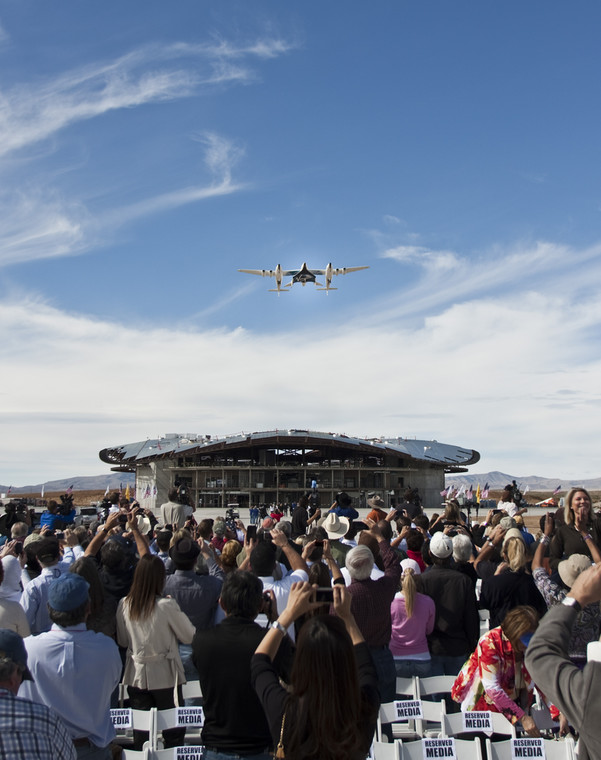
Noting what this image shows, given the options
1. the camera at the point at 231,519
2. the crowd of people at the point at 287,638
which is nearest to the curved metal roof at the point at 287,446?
the camera at the point at 231,519

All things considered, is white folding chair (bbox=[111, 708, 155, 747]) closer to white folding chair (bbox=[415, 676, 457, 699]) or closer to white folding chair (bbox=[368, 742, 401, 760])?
white folding chair (bbox=[368, 742, 401, 760])

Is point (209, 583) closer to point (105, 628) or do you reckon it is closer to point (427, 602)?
point (105, 628)

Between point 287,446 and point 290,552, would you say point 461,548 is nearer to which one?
point 290,552

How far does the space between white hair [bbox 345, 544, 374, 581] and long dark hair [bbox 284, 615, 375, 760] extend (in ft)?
8.82

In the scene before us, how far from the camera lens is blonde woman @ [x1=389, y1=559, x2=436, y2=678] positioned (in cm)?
600

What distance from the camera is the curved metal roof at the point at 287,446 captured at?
5800 cm

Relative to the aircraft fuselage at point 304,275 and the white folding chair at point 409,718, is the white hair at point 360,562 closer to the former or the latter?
the white folding chair at point 409,718

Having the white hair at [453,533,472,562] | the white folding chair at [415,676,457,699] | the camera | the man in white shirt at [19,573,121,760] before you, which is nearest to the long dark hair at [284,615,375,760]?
the man in white shirt at [19,573,121,760]

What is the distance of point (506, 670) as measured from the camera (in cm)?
488

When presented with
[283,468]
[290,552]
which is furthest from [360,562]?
[283,468]

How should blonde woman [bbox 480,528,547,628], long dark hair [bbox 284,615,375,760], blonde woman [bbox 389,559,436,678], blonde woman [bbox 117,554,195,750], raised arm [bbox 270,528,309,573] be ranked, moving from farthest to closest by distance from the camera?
blonde woman [bbox 480,528,547,628] < blonde woman [bbox 389,559,436,678] < blonde woman [bbox 117,554,195,750] < raised arm [bbox 270,528,309,573] < long dark hair [bbox 284,615,375,760]

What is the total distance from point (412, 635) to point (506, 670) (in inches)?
50.5

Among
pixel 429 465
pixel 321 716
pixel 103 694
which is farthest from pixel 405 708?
pixel 429 465

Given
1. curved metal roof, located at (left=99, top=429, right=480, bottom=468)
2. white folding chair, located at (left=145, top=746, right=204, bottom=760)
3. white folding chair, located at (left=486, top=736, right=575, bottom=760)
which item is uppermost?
curved metal roof, located at (left=99, top=429, right=480, bottom=468)
